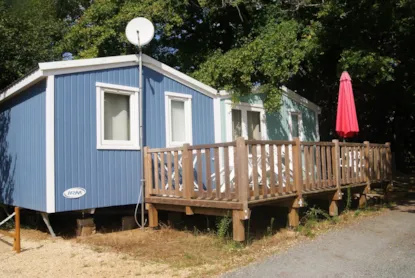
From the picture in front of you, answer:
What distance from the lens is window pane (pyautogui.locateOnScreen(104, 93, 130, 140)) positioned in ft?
25.9

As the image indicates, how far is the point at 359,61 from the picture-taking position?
37.3ft

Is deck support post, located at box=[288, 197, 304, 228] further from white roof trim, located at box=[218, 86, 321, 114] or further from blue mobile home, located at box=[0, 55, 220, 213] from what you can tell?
white roof trim, located at box=[218, 86, 321, 114]

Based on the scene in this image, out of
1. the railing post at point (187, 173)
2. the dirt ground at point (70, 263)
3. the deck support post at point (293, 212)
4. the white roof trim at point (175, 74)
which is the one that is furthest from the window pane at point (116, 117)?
the deck support post at point (293, 212)

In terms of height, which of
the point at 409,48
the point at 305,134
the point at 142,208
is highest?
the point at 409,48

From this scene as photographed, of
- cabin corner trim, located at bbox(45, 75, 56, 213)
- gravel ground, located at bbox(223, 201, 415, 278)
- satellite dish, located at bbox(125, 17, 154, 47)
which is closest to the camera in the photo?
gravel ground, located at bbox(223, 201, 415, 278)

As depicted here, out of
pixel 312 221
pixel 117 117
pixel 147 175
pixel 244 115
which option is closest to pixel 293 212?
pixel 312 221

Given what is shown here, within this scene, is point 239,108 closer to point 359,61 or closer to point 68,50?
point 359,61

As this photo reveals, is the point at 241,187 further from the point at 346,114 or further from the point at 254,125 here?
the point at 254,125

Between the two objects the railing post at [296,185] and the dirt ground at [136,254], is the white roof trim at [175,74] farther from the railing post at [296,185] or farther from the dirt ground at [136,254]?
the dirt ground at [136,254]

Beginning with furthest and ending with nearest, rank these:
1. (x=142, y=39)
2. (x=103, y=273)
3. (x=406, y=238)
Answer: (x=142, y=39)
(x=406, y=238)
(x=103, y=273)

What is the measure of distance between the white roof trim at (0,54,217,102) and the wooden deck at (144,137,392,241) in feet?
6.13

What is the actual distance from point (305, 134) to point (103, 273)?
828 centimetres

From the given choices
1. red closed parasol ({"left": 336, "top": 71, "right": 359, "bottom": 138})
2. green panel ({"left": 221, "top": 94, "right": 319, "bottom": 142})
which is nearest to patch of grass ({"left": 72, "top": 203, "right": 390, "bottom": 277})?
red closed parasol ({"left": 336, "top": 71, "right": 359, "bottom": 138})

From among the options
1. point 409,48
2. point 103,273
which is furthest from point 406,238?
point 409,48
